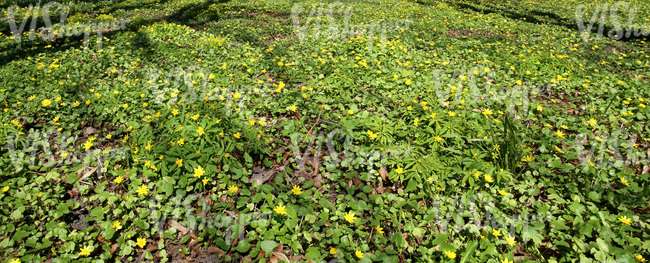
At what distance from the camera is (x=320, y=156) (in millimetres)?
2773

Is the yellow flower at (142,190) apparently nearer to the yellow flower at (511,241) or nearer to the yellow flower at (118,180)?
the yellow flower at (118,180)

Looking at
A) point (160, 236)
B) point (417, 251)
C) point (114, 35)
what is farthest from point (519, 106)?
point (114, 35)

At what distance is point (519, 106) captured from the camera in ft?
11.5

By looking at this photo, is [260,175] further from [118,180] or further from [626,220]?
[626,220]

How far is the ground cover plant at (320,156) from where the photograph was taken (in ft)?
6.57

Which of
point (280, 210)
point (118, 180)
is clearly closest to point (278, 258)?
point (280, 210)

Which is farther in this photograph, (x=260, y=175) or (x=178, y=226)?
(x=260, y=175)

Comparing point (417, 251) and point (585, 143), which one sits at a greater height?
point (585, 143)

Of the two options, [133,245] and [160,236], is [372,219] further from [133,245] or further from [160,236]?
[133,245]

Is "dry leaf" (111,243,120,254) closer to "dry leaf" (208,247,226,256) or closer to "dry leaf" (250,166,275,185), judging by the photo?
"dry leaf" (208,247,226,256)

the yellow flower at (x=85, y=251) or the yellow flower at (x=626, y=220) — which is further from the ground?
the yellow flower at (x=626, y=220)

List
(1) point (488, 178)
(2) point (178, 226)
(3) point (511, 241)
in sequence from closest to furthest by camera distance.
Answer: (3) point (511, 241), (2) point (178, 226), (1) point (488, 178)

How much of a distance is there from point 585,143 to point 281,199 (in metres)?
3.05

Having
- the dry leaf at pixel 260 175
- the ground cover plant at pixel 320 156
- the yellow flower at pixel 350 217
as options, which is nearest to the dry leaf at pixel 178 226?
the ground cover plant at pixel 320 156
